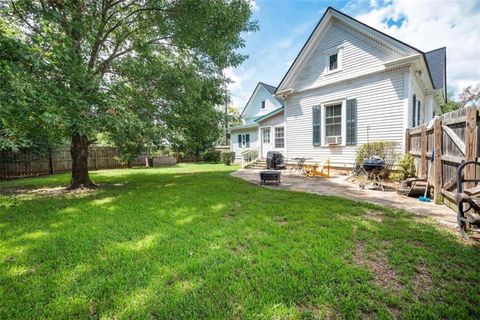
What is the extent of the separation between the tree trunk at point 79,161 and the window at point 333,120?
1003 centimetres

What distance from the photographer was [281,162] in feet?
38.8

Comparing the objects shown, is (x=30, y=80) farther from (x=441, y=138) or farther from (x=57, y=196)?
(x=441, y=138)

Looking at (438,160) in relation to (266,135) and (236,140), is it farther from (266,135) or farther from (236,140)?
(236,140)

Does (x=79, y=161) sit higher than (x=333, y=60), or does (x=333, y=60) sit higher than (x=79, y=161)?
(x=333, y=60)

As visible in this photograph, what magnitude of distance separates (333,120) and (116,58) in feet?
31.1

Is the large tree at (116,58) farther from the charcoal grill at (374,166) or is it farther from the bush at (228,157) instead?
the bush at (228,157)

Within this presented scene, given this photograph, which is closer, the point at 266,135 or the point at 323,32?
the point at 323,32

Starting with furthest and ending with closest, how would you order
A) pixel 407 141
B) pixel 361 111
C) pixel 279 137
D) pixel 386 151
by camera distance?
pixel 279 137
pixel 361 111
pixel 386 151
pixel 407 141

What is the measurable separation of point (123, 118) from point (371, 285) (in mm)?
6193

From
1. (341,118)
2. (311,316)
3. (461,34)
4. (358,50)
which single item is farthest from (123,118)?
(461,34)

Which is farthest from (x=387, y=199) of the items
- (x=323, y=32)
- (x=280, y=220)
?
(x=323, y=32)

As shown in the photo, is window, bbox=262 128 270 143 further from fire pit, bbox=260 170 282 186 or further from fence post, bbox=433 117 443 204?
fence post, bbox=433 117 443 204

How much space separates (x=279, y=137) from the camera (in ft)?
44.5

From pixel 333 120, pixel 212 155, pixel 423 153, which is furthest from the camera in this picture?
pixel 212 155
